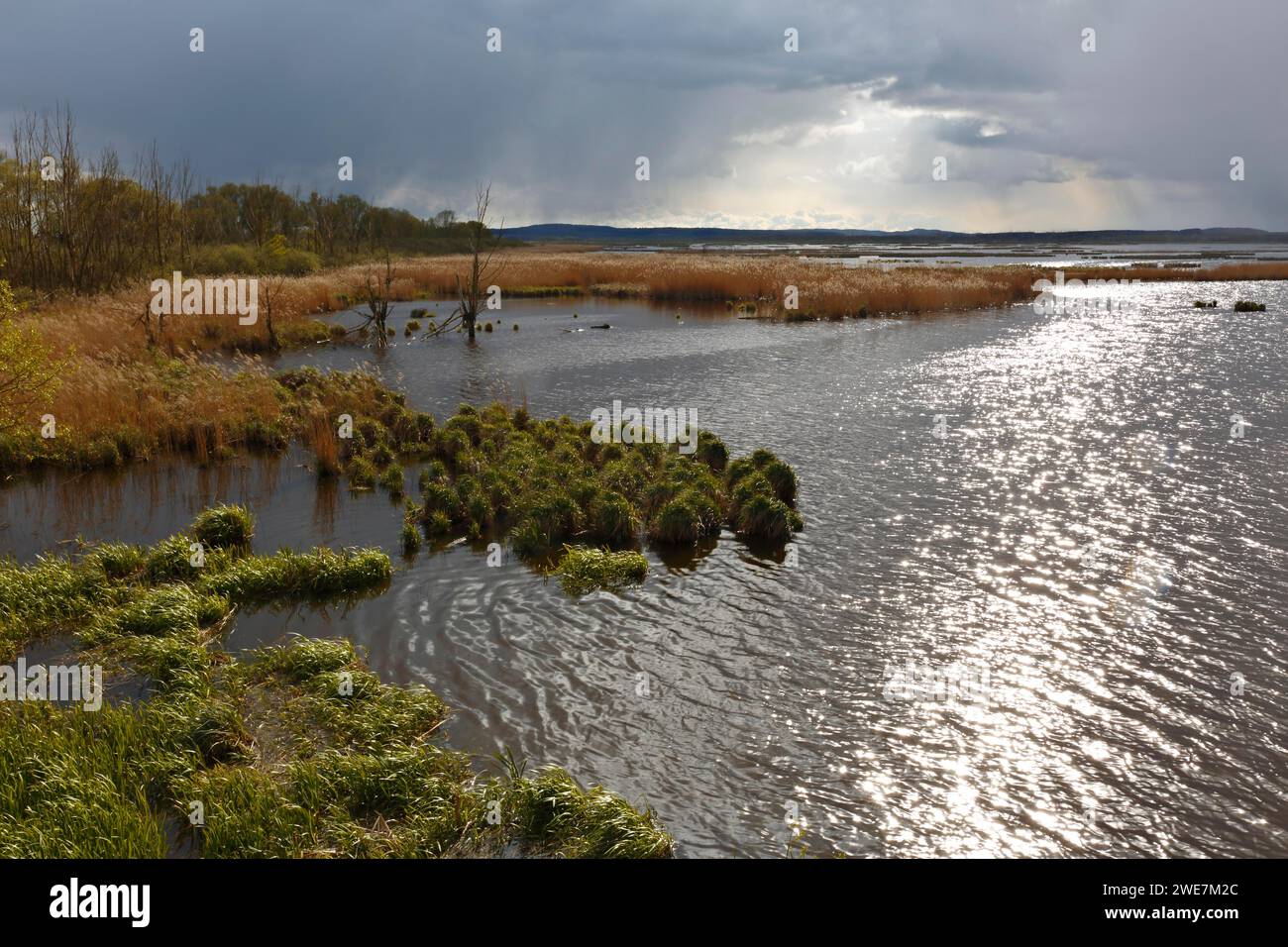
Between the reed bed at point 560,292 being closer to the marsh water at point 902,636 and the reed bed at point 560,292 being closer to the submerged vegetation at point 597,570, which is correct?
the marsh water at point 902,636

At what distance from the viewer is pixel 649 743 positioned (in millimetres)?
9062

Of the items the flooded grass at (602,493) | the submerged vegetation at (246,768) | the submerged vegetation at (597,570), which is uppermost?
the flooded grass at (602,493)

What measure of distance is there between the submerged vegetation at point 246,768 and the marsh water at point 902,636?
72 centimetres

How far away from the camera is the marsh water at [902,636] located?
8.14 metres

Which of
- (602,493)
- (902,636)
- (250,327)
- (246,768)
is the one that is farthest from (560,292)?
(246,768)

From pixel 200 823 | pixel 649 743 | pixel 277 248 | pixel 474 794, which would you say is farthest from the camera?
pixel 277 248

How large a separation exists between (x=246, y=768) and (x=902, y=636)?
27.4ft

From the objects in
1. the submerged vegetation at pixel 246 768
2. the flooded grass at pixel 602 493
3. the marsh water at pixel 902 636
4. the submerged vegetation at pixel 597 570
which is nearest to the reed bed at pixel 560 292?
the marsh water at pixel 902 636

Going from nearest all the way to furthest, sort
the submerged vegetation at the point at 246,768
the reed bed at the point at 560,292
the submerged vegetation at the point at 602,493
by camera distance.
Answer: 1. the submerged vegetation at the point at 246,768
2. the submerged vegetation at the point at 602,493
3. the reed bed at the point at 560,292

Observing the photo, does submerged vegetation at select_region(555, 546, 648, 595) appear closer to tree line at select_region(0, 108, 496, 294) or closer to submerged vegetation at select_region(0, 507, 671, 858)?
submerged vegetation at select_region(0, 507, 671, 858)

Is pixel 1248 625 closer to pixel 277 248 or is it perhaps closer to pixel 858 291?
pixel 858 291

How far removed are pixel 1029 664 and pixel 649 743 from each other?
5268 millimetres

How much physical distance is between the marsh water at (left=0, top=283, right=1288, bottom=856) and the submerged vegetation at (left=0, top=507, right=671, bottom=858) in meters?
0.72

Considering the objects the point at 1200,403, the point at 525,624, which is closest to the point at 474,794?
the point at 525,624
